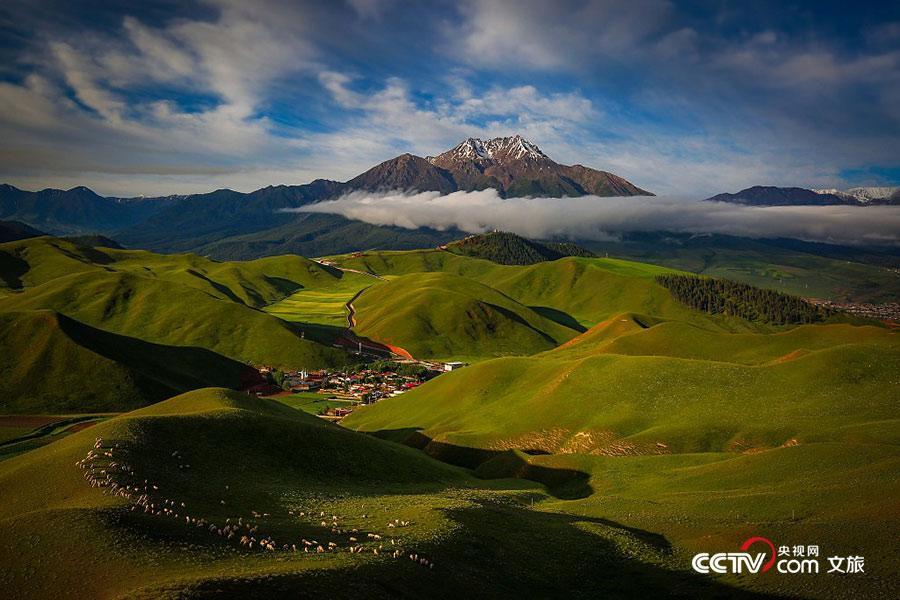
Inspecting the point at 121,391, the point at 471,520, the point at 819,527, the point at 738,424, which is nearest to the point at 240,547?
the point at 471,520

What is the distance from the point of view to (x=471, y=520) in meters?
37.7

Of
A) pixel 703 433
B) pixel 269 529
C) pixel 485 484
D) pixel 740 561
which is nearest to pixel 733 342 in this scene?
pixel 703 433

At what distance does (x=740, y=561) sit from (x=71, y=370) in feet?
455

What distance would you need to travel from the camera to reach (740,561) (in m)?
32.3

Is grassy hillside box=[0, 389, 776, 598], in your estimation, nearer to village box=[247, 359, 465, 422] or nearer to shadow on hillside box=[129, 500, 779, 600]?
shadow on hillside box=[129, 500, 779, 600]

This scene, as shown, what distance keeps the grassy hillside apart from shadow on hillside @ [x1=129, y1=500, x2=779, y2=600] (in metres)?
0.11

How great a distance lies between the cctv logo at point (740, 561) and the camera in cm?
3162

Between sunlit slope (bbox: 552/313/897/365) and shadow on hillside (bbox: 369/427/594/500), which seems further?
sunlit slope (bbox: 552/313/897/365)

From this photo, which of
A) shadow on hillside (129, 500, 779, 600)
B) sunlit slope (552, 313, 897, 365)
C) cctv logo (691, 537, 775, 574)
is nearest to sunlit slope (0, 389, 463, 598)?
shadow on hillside (129, 500, 779, 600)

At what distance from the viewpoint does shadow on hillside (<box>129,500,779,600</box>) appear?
73.5ft

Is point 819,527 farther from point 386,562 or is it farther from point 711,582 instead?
point 386,562

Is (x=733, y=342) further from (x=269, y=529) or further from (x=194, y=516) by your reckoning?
(x=194, y=516)

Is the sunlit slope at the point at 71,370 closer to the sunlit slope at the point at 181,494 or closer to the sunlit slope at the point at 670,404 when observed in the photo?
the sunlit slope at the point at 181,494
